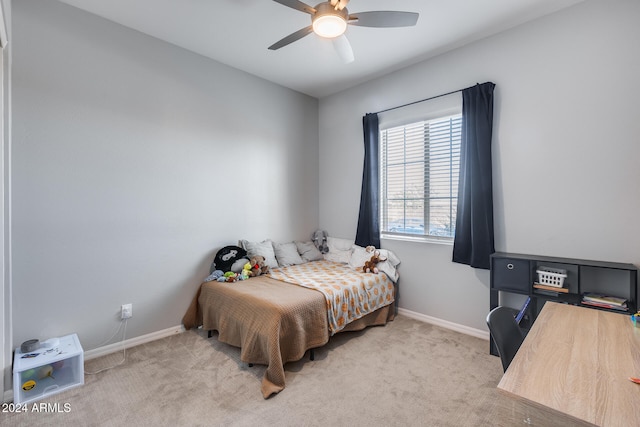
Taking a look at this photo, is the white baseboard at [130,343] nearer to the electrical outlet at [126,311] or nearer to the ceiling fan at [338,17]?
the electrical outlet at [126,311]

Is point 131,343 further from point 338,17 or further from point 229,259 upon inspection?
point 338,17

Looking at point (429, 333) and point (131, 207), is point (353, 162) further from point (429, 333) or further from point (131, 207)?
point (131, 207)

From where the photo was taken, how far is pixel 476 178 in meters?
2.76

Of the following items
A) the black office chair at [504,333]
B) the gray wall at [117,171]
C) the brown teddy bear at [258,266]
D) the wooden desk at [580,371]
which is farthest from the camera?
the brown teddy bear at [258,266]

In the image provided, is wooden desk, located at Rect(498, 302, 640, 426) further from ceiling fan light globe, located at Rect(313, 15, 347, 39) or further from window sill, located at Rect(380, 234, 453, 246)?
ceiling fan light globe, located at Rect(313, 15, 347, 39)

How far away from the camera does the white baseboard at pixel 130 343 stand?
243 cm

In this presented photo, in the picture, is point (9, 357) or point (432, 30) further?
point (432, 30)

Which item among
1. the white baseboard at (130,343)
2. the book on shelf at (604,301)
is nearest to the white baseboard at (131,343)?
the white baseboard at (130,343)

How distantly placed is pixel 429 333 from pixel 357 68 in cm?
291

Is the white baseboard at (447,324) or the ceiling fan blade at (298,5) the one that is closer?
the ceiling fan blade at (298,5)

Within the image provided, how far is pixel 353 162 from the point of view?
387 cm

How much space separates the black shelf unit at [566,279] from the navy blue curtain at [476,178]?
21 cm

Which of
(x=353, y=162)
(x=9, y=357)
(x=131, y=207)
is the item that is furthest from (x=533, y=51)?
(x=9, y=357)

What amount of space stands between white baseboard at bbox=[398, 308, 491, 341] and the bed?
207mm
